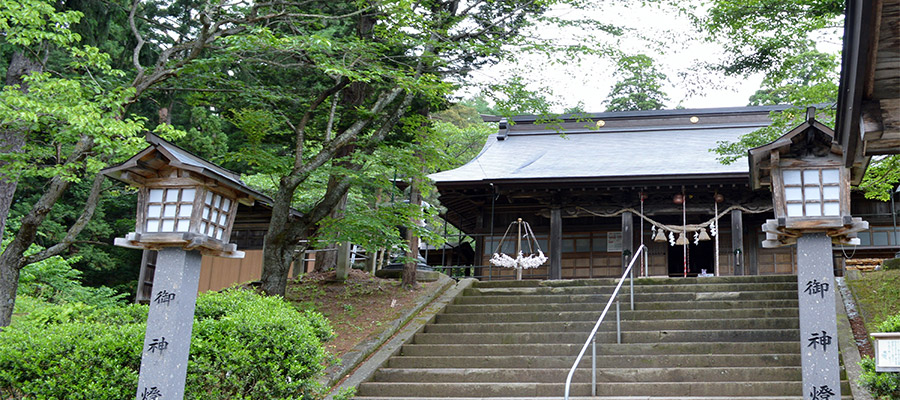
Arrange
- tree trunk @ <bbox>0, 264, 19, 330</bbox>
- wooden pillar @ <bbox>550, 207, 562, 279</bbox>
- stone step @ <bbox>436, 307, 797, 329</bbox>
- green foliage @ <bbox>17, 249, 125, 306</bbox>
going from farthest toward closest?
wooden pillar @ <bbox>550, 207, 562, 279</bbox> → green foliage @ <bbox>17, 249, 125, 306</bbox> → stone step @ <bbox>436, 307, 797, 329</bbox> → tree trunk @ <bbox>0, 264, 19, 330</bbox>

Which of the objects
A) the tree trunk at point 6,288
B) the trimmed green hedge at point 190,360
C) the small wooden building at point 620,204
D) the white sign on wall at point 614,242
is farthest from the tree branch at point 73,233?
the white sign on wall at point 614,242

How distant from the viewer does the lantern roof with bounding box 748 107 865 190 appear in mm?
6016

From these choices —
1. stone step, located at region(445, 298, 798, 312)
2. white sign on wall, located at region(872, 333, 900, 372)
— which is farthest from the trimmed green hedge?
stone step, located at region(445, 298, 798, 312)

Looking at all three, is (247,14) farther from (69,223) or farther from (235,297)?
(69,223)

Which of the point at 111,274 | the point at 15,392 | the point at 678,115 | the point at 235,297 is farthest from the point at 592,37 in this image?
the point at 111,274

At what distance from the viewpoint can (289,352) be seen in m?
6.85

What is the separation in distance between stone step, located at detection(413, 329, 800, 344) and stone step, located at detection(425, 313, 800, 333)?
289 mm

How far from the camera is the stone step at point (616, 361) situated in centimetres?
875

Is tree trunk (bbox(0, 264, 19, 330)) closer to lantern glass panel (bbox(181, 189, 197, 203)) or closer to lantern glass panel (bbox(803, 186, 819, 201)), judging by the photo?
lantern glass panel (bbox(181, 189, 197, 203))

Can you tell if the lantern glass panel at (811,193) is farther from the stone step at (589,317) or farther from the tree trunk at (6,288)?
the tree trunk at (6,288)

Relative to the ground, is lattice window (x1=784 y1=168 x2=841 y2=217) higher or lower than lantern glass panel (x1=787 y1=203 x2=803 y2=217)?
higher

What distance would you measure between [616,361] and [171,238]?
231 inches

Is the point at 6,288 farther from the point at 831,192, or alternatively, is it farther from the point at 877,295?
the point at 877,295

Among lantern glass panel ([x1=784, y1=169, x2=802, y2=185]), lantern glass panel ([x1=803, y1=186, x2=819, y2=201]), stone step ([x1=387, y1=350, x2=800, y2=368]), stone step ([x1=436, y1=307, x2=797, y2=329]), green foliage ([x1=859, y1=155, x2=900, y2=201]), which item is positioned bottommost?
stone step ([x1=387, y1=350, x2=800, y2=368])
